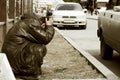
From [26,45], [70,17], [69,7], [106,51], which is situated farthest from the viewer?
[69,7]

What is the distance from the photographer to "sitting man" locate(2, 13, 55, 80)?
7.22m

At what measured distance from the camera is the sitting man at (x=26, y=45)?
722 centimetres

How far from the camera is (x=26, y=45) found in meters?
7.27

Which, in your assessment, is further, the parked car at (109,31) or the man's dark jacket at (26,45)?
the parked car at (109,31)

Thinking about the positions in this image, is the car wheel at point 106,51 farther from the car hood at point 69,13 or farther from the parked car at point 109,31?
the car hood at point 69,13

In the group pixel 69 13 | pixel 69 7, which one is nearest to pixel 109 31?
pixel 69 13

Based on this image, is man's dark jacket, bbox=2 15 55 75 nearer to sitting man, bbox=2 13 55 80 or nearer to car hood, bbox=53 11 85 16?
sitting man, bbox=2 13 55 80

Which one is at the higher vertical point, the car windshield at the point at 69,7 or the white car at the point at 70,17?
the car windshield at the point at 69,7

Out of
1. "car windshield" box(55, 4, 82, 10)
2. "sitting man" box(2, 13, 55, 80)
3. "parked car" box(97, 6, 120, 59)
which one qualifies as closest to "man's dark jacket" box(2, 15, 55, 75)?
"sitting man" box(2, 13, 55, 80)

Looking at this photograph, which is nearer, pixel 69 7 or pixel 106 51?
pixel 106 51

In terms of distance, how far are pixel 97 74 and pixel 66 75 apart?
58 centimetres

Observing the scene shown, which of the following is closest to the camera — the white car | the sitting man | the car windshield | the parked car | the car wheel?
the sitting man

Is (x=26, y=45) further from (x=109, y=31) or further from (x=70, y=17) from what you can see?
(x=70, y=17)

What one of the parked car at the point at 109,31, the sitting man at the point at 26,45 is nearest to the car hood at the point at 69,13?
the parked car at the point at 109,31
